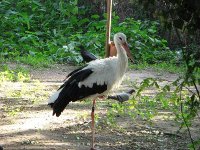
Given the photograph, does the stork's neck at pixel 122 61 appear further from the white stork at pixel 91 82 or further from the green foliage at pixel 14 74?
the green foliage at pixel 14 74

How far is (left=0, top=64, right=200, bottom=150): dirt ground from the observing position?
599 cm

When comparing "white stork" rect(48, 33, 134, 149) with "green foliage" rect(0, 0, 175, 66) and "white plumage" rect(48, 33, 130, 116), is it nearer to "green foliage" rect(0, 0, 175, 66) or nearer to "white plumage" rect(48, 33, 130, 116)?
"white plumage" rect(48, 33, 130, 116)

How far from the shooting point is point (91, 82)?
6113mm

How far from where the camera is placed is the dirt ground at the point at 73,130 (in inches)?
236

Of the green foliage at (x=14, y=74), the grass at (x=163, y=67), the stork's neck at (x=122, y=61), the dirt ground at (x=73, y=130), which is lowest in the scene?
the grass at (x=163, y=67)

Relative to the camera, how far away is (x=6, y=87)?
915cm

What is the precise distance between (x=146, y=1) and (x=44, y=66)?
27.9 feet

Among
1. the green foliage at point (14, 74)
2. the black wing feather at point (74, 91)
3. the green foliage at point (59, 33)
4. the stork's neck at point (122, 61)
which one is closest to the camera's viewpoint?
the black wing feather at point (74, 91)

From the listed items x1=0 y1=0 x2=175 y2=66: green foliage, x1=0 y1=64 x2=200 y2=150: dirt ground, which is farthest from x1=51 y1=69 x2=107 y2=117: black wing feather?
x1=0 y1=0 x2=175 y2=66: green foliage

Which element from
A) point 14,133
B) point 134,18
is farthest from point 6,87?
point 134,18

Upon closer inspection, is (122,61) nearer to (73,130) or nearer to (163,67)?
(73,130)

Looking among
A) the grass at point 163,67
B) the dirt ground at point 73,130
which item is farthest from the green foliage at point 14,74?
the grass at point 163,67

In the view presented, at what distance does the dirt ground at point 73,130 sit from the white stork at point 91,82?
0.43 m

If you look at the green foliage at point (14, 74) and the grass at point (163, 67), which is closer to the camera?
the green foliage at point (14, 74)
